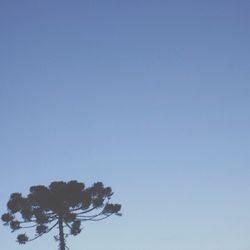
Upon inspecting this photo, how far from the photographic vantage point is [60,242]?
4062 centimetres

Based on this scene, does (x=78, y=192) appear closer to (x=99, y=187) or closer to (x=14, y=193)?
(x=99, y=187)

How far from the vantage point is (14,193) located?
4134 centimetres

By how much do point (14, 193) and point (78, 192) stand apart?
484 centimetres

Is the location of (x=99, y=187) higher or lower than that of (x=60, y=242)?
higher

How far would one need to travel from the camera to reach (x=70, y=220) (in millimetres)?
41594

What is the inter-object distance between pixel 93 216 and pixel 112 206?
1684mm

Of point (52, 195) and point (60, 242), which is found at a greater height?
point (52, 195)

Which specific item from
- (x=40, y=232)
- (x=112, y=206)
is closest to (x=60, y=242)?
(x=40, y=232)

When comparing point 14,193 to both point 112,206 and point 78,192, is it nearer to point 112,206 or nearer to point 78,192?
point 78,192

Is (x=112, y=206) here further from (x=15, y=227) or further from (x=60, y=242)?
(x=15, y=227)

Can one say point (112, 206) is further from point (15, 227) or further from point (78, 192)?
point (15, 227)

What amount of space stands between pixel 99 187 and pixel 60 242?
5137 millimetres

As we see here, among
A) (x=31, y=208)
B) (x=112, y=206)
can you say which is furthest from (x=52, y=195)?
(x=112, y=206)

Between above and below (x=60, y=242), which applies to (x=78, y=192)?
above
